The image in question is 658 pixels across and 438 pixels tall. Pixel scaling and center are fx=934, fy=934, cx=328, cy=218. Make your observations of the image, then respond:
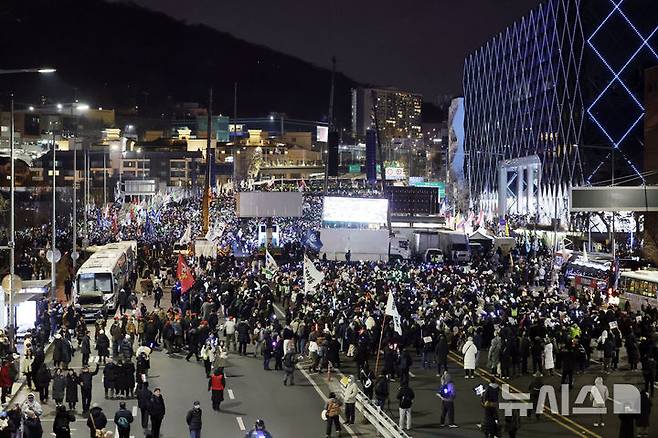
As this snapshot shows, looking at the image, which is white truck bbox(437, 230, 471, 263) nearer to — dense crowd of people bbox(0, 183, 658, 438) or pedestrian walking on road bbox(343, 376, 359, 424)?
dense crowd of people bbox(0, 183, 658, 438)

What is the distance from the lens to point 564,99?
9294 cm

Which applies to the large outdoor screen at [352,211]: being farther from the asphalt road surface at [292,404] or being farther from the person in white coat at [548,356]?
the person in white coat at [548,356]

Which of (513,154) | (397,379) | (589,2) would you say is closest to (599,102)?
(589,2)

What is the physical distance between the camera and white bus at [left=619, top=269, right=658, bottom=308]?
33.8 m

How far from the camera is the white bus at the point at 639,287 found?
33.8 m

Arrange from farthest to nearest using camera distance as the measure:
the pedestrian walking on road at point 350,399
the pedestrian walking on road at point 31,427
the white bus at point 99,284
A: the white bus at point 99,284
the pedestrian walking on road at point 350,399
the pedestrian walking on road at point 31,427

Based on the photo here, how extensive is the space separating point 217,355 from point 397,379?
4.74 metres

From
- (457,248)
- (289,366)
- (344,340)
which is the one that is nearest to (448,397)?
(289,366)

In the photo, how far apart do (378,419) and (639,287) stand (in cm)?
2110

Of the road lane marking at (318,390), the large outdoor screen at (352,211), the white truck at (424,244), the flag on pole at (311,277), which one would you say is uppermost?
the large outdoor screen at (352,211)

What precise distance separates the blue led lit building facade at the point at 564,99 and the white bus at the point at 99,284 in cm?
3779

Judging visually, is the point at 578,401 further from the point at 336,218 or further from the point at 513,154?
the point at 513,154

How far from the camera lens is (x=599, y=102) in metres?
85.8

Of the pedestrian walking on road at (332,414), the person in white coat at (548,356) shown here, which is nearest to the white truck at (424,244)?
the person in white coat at (548,356)
